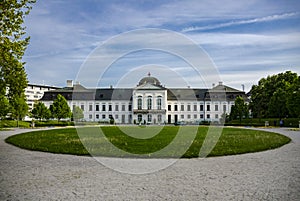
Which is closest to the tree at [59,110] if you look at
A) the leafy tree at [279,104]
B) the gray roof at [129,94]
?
the gray roof at [129,94]

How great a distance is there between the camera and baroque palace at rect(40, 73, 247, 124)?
6700cm

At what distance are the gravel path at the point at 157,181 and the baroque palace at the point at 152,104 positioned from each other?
58314 millimetres

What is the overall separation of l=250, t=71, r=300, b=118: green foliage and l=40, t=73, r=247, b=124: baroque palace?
19.6 m

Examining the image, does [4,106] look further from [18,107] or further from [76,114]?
[76,114]

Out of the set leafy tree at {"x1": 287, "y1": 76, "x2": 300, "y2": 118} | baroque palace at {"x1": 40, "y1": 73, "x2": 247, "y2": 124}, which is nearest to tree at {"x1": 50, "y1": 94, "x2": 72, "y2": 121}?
baroque palace at {"x1": 40, "y1": 73, "x2": 247, "y2": 124}

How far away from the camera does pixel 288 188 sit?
520cm

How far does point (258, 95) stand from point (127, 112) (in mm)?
32446

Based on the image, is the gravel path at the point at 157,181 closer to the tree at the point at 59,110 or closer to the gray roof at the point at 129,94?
the tree at the point at 59,110

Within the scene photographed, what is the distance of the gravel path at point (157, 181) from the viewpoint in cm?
477

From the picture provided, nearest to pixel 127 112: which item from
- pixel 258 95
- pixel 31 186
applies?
pixel 258 95

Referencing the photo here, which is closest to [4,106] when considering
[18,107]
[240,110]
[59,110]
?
[18,107]

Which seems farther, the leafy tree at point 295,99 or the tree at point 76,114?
the tree at point 76,114

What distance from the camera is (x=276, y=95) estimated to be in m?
38.3

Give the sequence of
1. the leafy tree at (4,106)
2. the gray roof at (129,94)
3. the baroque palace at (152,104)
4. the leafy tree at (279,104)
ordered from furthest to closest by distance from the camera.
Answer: the gray roof at (129,94), the baroque palace at (152,104), the leafy tree at (279,104), the leafy tree at (4,106)
